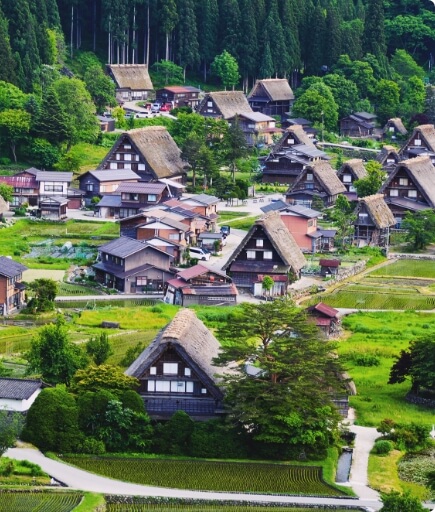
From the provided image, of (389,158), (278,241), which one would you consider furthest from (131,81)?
(278,241)

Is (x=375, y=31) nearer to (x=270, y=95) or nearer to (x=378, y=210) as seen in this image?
(x=270, y=95)

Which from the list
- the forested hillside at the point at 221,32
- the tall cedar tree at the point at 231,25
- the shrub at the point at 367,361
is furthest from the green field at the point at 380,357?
the tall cedar tree at the point at 231,25

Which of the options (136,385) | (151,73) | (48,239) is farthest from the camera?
(151,73)

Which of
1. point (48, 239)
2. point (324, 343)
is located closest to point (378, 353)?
point (324, 343)

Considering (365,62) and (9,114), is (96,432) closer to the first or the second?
(9,114)

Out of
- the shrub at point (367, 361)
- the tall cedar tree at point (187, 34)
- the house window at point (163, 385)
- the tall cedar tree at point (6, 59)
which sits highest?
the tall cedar tree at point (187, 34)

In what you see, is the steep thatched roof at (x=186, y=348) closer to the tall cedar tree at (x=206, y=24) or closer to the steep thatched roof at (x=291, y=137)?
the steep thatched roof at (x=291, y=137)

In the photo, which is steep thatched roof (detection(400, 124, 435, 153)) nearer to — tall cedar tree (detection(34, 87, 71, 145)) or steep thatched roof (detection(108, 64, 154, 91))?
steep thatched roof (detection(108, 64, 154, 91))
